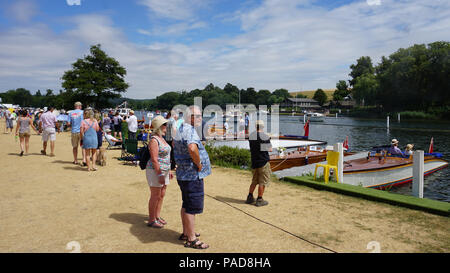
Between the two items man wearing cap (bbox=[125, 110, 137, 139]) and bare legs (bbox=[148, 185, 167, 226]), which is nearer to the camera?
bare legs (bbox=[148, 185, 167, 226])

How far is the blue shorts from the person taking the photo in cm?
418

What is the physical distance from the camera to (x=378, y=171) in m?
13.9

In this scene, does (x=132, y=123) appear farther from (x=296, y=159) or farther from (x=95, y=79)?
(x=95, y=79)

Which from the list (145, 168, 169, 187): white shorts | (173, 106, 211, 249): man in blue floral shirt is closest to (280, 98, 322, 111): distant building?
(145, 168, 169, 187): white shorts

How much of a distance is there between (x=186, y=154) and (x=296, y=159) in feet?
39.1

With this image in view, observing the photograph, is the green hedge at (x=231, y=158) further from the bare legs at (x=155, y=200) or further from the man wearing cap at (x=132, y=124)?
the bare legs at (x=155, y=200)

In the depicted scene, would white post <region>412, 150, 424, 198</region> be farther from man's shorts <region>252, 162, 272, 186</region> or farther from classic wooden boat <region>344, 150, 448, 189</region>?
man's shorts <region>252, 162, 272, 186</region>

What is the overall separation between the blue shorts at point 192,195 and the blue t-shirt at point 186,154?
76 millimetres

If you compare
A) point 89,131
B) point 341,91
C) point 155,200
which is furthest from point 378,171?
point 341,91

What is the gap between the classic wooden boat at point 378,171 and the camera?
43.3 ft

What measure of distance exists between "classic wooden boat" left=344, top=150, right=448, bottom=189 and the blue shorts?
1001 cm
